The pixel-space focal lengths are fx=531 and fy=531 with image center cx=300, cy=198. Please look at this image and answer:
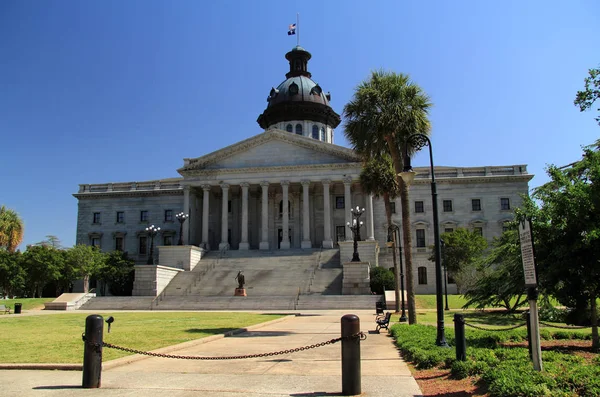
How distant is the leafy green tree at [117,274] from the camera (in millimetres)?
53031

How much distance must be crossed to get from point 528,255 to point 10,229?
65807 mm

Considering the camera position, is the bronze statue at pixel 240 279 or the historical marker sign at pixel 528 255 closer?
the historical marker sign at pixel 528 255

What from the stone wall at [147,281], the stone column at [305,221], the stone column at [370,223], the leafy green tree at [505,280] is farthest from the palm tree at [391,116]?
the stone column at [305,221]

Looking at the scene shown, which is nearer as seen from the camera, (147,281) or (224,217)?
(147,281)

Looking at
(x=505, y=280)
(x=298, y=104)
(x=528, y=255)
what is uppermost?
(x=298, y=104)

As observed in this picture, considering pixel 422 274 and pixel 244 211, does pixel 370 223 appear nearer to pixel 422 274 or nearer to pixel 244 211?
pixel 422 274

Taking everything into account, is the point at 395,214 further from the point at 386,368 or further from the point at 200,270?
the point at 386,368

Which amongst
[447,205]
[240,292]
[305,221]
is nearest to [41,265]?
[240,292]

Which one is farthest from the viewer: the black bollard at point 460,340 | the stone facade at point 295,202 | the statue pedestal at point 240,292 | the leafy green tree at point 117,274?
the stone facade at point 295,202

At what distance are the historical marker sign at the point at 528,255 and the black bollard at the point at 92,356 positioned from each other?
25.5ft

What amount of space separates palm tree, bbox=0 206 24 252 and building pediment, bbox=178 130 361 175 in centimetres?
2106

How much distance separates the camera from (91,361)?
9453 mm

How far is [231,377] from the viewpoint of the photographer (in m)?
10.5

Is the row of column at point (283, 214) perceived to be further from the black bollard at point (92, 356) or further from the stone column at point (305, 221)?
the black bollard at point (92, 356)
